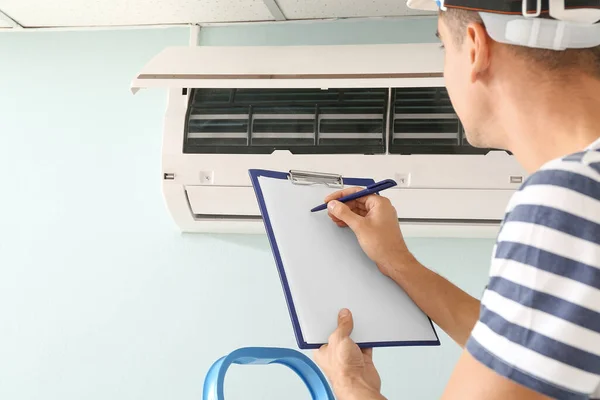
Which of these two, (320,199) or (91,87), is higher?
(91,87)

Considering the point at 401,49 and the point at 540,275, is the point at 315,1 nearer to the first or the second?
the point at 401,49

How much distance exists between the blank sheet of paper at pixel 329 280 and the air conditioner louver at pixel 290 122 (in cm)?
68

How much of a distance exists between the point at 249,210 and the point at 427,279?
32.0 inches

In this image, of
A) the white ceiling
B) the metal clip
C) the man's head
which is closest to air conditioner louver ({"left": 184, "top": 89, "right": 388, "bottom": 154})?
the white ceiling

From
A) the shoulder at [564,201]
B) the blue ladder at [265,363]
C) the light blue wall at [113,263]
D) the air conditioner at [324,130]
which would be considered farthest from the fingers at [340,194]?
the light blue wall at [113,263]

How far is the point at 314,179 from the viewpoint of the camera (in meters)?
1.05

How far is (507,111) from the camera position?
2.35ft

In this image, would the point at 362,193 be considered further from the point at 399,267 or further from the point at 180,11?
the point at 180,11

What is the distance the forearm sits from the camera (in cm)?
97

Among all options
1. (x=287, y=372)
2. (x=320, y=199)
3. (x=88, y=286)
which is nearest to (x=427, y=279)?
(x=320, y=199)

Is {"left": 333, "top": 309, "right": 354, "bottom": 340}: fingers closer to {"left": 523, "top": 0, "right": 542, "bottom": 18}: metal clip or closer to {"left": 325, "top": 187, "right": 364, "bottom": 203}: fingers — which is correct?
{"left": 325, "top": 187, "right": 364, "bottom": 203}: fingers

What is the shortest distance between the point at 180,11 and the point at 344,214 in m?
1.14

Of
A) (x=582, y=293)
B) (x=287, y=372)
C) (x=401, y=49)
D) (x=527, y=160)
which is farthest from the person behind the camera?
(x=287, y=372)

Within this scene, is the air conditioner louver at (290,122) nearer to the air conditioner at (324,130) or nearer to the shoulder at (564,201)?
the air conditioner at (324,130)
